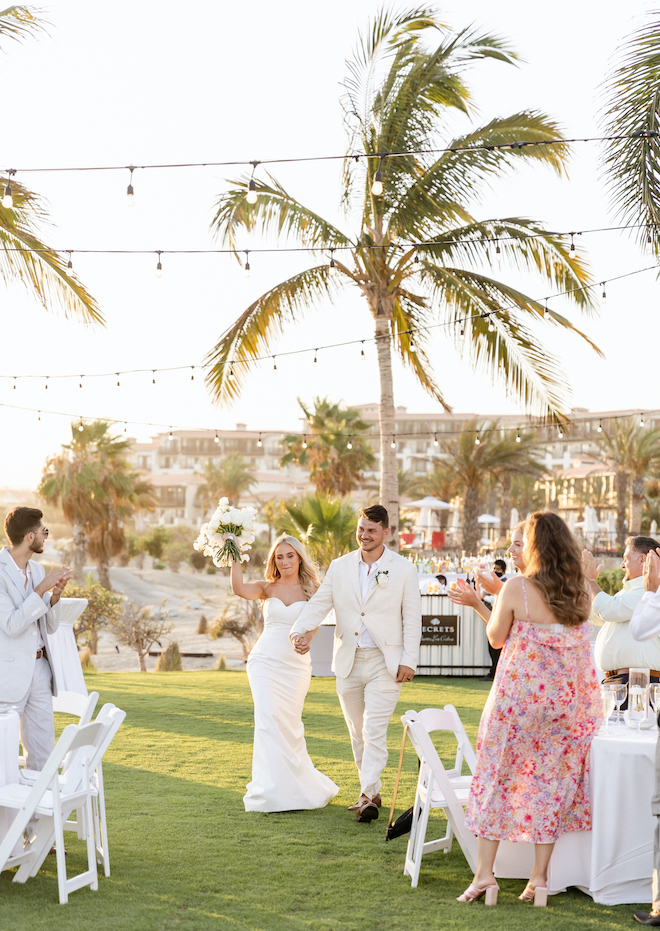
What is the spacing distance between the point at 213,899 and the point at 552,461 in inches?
3596

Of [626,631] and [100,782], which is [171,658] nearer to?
[626,631]

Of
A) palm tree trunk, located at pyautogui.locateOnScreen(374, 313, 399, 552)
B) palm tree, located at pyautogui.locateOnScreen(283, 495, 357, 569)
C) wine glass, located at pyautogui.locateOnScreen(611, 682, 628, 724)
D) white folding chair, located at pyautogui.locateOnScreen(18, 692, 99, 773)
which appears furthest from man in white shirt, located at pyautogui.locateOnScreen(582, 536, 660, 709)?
palm tree, located at pyautogui.locateOnScreen(283, 495, 357, 569)

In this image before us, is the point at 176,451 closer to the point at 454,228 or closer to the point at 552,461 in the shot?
the point at 552,461

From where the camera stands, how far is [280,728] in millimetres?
6555

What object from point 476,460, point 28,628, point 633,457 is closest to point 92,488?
point 476,460

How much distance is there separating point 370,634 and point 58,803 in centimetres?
239

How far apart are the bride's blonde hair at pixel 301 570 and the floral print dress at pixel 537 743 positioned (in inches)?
99.6

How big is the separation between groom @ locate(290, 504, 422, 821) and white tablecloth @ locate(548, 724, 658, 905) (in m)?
1.75

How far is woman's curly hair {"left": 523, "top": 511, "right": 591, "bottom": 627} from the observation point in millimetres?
4582

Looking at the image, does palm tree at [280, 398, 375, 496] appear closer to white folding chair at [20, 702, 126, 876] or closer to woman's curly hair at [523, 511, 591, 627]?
white folding chair at [20, 702, 126, 876]

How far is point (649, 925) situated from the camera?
433cm

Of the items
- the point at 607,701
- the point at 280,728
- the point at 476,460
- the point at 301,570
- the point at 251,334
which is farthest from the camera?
the point at 476,460

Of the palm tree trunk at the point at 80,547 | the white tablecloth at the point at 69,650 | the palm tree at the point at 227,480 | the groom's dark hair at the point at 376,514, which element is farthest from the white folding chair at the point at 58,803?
the palm tree at the point at 227,480

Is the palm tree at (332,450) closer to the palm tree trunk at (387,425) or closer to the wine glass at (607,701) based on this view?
the palm tree trunk at (387,425)
